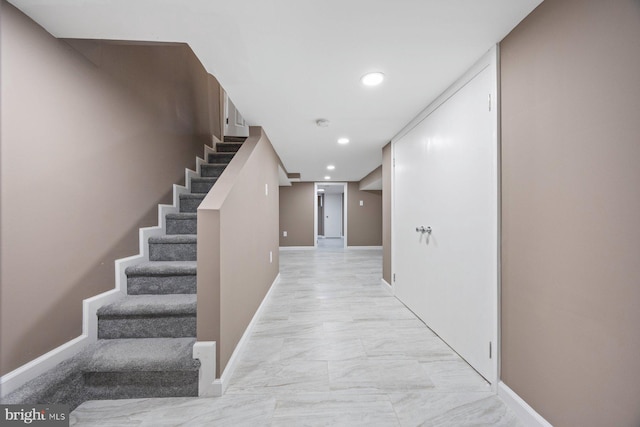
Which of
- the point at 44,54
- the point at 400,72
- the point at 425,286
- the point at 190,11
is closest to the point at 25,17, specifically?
the point at 44,54

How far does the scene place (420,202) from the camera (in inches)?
91.8

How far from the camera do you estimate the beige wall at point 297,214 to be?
7.41 m

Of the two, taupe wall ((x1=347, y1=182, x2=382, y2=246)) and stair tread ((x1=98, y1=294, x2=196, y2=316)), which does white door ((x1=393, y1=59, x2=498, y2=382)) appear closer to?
stair tread ((x1=98, y1=294, x2=196, y2=316))

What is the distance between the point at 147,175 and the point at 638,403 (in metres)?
3.02

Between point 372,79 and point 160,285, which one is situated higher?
point 372,79

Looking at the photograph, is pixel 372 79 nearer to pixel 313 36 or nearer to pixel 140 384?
pixel 313 36

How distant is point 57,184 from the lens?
1271mm

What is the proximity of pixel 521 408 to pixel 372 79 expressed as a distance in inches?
82.5

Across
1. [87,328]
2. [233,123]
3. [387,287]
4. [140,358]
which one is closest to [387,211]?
[387,287]

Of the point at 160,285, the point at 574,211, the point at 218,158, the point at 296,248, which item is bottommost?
the point at 296,248

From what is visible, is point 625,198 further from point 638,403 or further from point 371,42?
point 371,42

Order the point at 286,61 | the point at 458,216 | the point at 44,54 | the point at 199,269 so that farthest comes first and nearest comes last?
the point at 458,216, the point at 286,61, the point at 199,269, the point at 44,54

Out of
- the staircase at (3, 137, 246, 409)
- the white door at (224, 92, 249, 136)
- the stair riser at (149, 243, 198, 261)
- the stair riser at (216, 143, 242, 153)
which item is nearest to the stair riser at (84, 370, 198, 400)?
the staircase at (3, 137, 246, 409)

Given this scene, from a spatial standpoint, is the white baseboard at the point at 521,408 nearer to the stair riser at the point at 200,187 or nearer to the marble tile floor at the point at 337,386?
the marble tile floor at the point at 337,386
